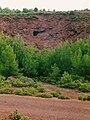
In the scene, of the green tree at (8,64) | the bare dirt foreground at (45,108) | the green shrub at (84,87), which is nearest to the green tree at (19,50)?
the green tree at (8,64)

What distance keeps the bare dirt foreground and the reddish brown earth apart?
33536 mm

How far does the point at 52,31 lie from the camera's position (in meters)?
60.7

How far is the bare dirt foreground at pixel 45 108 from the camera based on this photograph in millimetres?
19125

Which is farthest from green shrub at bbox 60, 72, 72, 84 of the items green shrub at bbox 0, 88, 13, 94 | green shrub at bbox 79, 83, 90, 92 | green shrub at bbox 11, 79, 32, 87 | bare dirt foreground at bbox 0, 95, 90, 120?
bare dirt foreground at bbox 0, 95, 90, 120

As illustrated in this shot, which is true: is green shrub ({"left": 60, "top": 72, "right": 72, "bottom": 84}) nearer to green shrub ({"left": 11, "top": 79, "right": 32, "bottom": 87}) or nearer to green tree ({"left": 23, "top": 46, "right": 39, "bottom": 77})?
green shrub ({"left": 11, "top": 79, "right": 32, "bottom": 87})

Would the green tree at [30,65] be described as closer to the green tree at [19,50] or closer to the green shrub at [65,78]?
the green tree at [19,50]

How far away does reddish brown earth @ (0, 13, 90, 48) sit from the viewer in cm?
5831

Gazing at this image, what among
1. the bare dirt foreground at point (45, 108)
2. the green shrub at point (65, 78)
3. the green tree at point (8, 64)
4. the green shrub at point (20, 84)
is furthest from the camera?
the green tree at point (8, 64)

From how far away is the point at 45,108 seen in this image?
69.3ft

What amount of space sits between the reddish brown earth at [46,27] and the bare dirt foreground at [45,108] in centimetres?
3354

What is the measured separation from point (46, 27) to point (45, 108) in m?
40.5

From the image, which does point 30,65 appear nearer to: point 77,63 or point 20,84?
point 77,63

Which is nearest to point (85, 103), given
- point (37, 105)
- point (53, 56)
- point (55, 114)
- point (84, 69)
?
point (37, 105)

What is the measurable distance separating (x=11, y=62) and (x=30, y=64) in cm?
256
